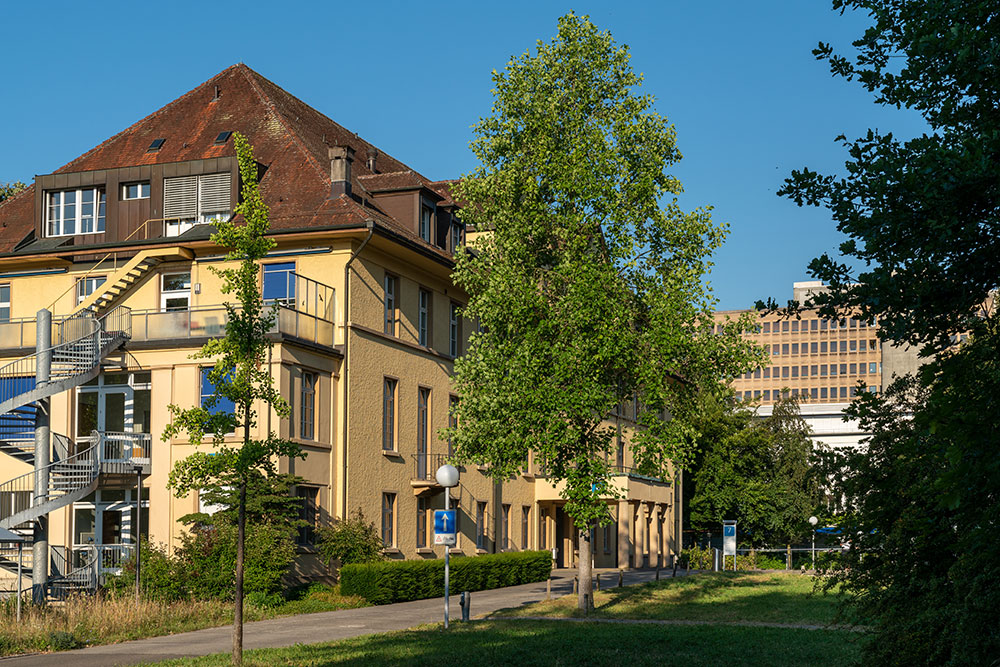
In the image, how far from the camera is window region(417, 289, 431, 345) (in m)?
37.6

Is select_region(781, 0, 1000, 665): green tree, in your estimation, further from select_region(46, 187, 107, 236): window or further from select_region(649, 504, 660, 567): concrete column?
select_region(649, 504, 660, 567): concrete column

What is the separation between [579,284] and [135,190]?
16.6 m

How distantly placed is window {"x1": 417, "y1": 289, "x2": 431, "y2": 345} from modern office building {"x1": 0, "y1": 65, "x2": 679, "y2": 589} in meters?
0.08

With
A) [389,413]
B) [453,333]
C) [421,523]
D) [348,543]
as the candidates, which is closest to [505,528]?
[421,523]

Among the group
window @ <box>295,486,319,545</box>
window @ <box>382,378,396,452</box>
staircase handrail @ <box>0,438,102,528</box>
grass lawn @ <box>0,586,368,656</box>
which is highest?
window @ <box>382,378,396,452</box>

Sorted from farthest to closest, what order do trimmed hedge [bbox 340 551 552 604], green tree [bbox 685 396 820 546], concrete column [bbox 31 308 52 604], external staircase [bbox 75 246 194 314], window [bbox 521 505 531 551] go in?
green tree [bbox 685 396 820 546] → window [bbox 521 505 531 551] → external staircase [bbox 75 246 194 314] → trimmed hedge [bbox 340 551 552 604] → concrete column [bbox 31 308 52 604]

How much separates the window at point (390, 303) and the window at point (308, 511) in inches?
235

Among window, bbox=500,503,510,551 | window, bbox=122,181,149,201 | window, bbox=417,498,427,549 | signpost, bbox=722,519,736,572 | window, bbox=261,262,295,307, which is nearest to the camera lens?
window, bbox=261,262,295,307

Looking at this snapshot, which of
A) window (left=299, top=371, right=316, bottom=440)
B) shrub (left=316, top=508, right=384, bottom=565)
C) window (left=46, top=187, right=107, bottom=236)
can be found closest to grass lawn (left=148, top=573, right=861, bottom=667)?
shrub (left=316, top=508, right=384, bottom=565)

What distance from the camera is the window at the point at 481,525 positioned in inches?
1592

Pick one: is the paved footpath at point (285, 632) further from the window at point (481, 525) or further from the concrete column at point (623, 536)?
the concrete column at point (623, 536)

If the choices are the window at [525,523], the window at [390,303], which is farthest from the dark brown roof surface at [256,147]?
the window at [525,523]

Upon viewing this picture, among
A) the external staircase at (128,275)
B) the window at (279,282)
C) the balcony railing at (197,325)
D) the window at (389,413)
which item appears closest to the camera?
the balcony railing at (197,325)

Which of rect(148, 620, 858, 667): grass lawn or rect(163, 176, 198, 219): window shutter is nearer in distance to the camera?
rect(148, 620, 858, 667): grass lawn
